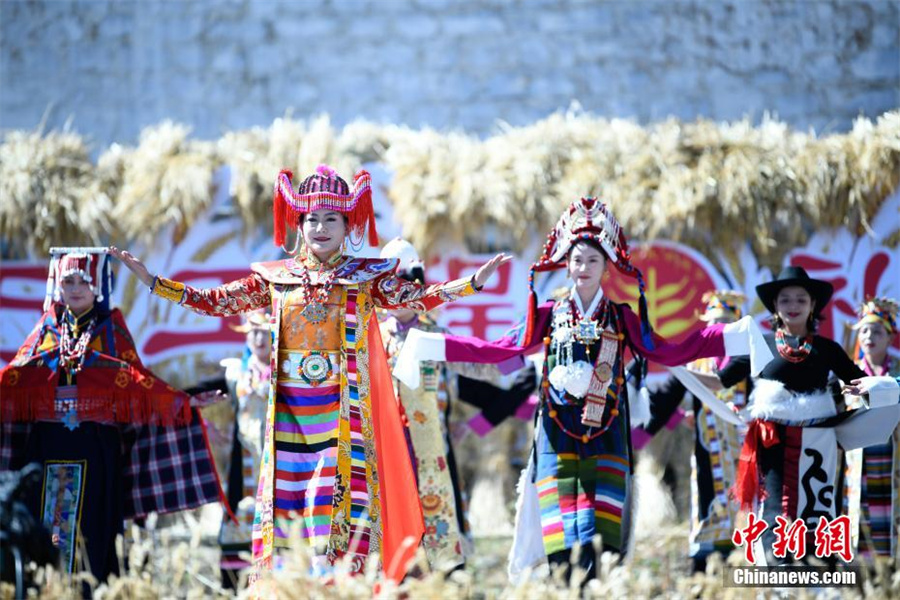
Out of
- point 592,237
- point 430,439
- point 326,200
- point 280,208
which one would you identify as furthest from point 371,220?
point 430,439

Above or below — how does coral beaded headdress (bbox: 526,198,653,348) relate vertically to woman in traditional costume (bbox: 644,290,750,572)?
above

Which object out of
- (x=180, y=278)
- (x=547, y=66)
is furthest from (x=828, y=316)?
(x=547, y=66)

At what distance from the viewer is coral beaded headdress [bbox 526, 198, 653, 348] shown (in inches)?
232

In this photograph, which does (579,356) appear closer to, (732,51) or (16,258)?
(16,258)

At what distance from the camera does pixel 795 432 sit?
6180 mm

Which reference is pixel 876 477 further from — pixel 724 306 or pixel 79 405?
pixel 79 405

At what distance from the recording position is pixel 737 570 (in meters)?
5.62

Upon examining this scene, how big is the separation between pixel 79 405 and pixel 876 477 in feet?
12.9

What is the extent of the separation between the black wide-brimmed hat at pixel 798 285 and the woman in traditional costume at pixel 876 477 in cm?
77

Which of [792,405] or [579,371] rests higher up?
[579,371]

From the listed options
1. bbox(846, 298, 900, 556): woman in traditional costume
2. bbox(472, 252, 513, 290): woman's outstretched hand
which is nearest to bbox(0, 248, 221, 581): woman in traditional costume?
bbox(472, 252, 513, 290): woman's outstretched hand

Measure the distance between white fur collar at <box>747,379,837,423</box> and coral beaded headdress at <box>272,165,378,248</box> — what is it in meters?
1.89

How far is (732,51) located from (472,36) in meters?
2.43

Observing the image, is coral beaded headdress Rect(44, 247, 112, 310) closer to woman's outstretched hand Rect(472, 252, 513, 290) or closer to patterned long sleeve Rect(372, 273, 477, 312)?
patterned long sleeve Rect(372, 273, 477, 312)
